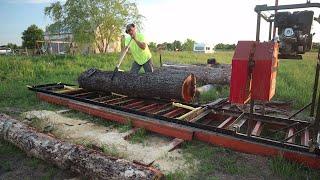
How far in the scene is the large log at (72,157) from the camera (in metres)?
3.28

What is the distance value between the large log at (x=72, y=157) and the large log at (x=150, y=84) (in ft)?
7.76

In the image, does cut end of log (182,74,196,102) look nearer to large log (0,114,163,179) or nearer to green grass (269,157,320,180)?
green grass (269,157,320,180)

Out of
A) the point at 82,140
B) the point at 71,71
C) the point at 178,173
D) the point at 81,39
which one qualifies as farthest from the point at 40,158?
the point at 81,39

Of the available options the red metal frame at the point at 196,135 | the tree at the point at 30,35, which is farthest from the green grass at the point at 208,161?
the tree at the point at 30,35

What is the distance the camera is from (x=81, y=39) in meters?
20.8

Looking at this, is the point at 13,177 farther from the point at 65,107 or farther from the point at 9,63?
the point at 9,63

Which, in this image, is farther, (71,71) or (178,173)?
(71,71)

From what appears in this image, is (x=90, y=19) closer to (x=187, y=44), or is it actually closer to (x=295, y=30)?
(x=295, y=30)

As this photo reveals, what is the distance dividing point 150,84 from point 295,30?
318 cm

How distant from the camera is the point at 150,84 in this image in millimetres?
6223

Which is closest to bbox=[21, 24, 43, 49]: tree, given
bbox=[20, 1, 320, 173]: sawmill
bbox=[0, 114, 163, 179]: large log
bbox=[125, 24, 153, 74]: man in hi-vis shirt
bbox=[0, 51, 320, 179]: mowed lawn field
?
bbox=[0, 51, 320, 179]: mowed lawn field

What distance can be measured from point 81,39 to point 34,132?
17155mm

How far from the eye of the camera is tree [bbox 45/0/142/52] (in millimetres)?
20859

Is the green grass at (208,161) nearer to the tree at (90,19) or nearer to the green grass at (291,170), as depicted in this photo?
the green grass at (291,170)
